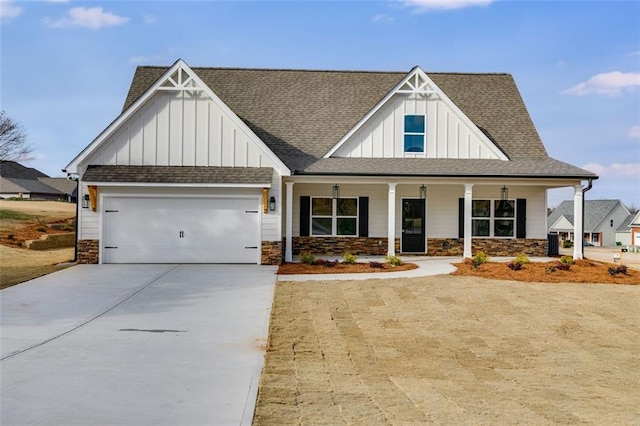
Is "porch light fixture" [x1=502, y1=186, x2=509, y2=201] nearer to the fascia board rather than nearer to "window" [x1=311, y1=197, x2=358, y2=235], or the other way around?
"window" [x1=311, y1=197, x2=358, y2=235]

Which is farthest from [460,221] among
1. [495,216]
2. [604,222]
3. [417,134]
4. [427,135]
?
[604,222]

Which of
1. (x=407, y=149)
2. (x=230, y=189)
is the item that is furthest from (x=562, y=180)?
(x=230, y=189)

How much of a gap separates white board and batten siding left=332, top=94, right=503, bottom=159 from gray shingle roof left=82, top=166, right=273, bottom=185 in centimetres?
390

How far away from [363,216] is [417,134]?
3.48 meters

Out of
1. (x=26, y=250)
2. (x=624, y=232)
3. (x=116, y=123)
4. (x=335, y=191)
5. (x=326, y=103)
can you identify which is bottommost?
(x=26, y=250)

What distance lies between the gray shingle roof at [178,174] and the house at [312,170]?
0.05m

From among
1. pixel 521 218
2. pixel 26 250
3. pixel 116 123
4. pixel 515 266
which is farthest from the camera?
pixel 26 250

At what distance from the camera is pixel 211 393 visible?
5.62 m

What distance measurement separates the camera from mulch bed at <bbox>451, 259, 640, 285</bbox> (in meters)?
13.3

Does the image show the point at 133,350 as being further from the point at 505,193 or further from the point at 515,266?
the point at 505,193

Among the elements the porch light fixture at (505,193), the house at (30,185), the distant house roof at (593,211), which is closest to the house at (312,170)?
the porch light fixture at (505,193)

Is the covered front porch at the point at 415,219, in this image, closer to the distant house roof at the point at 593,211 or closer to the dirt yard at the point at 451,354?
the dirt yard at the point at 451,354

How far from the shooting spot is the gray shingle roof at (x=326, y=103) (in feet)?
64.8

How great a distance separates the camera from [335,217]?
768 inches
